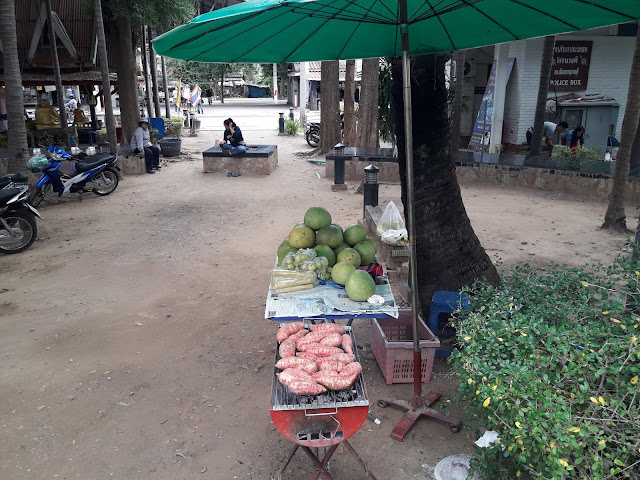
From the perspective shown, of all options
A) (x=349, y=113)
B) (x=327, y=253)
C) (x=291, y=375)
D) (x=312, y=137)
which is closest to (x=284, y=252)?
(x=327, y=253)

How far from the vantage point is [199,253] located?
23.8ft

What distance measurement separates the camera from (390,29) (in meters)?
4.10

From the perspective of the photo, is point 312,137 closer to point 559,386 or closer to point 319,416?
point 319,416

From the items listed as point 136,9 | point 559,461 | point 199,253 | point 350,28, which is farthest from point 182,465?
point 136,9

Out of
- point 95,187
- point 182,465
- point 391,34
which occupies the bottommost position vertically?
point 182,465

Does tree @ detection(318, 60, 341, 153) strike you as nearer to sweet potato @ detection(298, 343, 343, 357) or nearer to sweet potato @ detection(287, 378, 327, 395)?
sweet potato @ detection(298, 343, 343, 357)

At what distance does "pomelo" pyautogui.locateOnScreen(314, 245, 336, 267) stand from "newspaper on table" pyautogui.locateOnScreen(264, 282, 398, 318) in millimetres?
314

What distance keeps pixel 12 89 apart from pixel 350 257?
7885mm

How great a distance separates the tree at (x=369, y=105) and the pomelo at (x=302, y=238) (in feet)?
29.5

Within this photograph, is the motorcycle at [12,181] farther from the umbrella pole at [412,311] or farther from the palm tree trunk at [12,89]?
the umbrella pole at [412,311]

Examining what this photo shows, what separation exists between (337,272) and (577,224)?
648 centimetres

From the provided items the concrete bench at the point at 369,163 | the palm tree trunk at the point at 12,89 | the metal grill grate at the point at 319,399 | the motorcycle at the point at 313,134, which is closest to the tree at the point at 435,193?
the metal grill grate at the point at 319,399

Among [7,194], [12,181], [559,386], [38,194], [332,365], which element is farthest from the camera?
[38,194]

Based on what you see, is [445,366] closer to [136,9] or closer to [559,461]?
[559,461]
